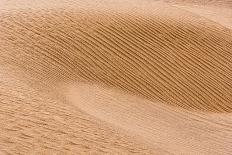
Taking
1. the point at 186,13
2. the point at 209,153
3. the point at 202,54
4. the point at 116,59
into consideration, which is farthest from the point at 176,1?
the point at 209,153

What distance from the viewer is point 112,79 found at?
34.2ft

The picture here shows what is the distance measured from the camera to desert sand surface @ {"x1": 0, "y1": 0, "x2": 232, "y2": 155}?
6652 mm

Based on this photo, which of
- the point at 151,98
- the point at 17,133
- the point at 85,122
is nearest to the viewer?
the point at 17,133

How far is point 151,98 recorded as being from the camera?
10219mm

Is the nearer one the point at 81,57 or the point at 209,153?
the point at 209,153

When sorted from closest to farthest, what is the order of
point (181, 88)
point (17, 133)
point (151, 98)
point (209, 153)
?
1. point (17, 133)
2. point (209, 153)
3. point (151, 98)
4. point (181, 88)

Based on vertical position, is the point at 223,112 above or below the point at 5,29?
below

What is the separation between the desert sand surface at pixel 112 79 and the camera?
6.65 meters

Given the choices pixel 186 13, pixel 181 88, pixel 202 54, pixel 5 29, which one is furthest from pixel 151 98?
pixel 186 13

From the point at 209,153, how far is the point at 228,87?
160 inches

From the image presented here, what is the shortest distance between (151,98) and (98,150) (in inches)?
163

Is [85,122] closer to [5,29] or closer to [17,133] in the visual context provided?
[17,133]

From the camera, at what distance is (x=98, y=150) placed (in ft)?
20.4

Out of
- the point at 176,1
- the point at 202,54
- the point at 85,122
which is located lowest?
the point at 176,1
